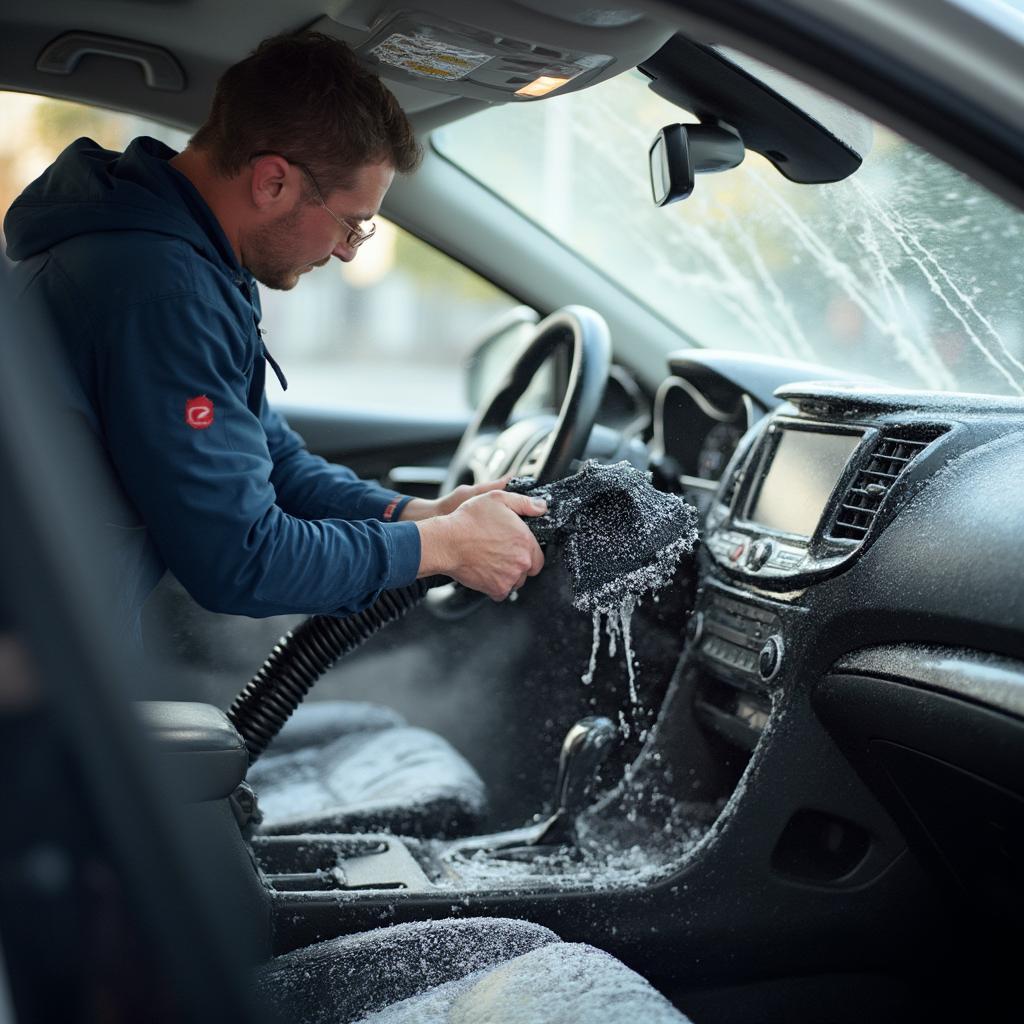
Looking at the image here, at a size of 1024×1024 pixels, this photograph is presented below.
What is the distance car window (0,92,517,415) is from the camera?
2.09 metres

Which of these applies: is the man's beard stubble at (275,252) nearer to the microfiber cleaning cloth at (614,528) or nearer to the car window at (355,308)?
the car window at (355,308)

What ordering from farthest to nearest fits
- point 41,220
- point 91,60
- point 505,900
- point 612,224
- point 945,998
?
point 612,224 → point 91,60 → point 945,998 → point 505,900 → point 41,220

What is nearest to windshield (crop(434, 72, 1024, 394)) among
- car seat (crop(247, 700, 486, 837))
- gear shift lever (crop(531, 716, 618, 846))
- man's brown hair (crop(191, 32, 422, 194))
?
man's brown hair (crop(191, 32, 422, 194))

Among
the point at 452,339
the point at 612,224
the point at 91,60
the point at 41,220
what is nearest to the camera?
the point at 41,220

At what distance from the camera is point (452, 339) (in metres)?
11.8

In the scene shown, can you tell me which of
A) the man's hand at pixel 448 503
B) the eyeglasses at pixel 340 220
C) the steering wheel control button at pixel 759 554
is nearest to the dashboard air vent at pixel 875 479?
the steering wheel control button at pixel 759 554

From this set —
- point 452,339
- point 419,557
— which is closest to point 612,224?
point 419,557

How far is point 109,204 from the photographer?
56.9 inches

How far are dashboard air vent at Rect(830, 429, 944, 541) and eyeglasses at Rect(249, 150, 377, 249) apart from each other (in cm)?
77

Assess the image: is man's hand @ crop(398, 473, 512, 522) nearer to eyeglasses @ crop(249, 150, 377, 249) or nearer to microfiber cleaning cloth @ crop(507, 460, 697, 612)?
microfiber cleaning cloth @ crop(507, 460, 697, 612)

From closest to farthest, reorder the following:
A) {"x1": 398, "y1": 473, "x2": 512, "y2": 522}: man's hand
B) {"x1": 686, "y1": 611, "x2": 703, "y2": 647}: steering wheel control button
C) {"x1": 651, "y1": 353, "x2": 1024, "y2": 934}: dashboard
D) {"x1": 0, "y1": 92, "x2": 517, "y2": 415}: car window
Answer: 1. {"x1": 651, "y1": 353, "x2": 1024, "y2": 934}: dashboard
2. {"x1": 398, "y1": 473, "x2": 512, "y2": 522}: man's hand
3. {"x1": 686, "y1": 611, "x2": 703, "y2": 647}: steering wheel control button
4. {"x1": 0, "y1": 92, "x2": 517, "y2": 415}: car window

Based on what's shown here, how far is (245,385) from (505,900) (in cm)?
76

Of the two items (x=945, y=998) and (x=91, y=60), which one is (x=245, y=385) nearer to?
(x=91, y=60)

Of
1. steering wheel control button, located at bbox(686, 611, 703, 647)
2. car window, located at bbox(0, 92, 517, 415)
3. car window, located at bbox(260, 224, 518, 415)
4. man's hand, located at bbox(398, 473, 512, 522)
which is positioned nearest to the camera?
man's hand, located at bbox(398, 473, 512, 522)
